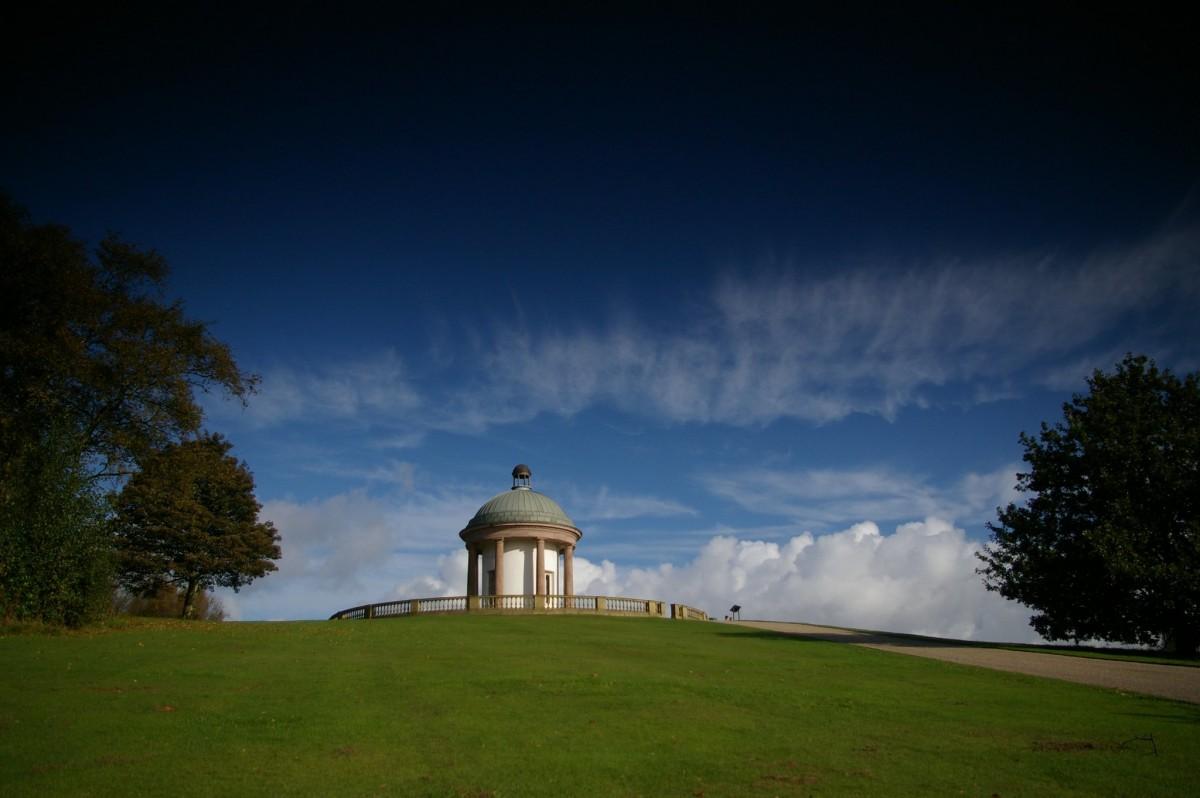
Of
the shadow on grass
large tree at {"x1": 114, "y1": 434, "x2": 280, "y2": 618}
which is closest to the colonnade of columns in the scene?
large tree at {"x1": 114, "y1": 434, "x2": 280, "y2": 618}

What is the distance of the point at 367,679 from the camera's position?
17.8 m

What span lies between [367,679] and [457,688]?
8.10ft

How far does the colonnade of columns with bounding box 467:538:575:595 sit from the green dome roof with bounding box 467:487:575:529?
150cm

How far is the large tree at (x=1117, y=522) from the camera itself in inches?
1291

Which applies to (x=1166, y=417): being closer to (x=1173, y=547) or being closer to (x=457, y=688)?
(x=1173, y=547)

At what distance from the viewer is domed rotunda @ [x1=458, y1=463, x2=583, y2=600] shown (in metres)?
53.8

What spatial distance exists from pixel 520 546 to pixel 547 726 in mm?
41991

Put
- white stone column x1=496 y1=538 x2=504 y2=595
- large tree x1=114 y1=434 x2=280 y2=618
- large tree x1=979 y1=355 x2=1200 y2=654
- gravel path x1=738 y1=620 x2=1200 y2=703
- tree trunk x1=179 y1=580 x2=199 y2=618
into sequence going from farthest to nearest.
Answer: white stone column x1=496 y1=538 x2=504 y2=595, tree trunk x1=179 y1=580 x2=199 y2=618, large tree x1=114 y1=434 x2=280 y2=618, large tree x1=979 y1=355 x2=1200 y2=654, gravel path x1=738 y1=620 x2=1200 y2=703

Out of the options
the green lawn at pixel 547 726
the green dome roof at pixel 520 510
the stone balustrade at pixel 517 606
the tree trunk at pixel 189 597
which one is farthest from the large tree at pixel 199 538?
the green lawn at pixel 547 726

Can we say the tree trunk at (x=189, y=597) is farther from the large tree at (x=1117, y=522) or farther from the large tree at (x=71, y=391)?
the large tree at (x=1117, y=522)

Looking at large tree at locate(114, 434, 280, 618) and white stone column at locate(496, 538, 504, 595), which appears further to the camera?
white stone column at locate(496, 538, 504, 595)

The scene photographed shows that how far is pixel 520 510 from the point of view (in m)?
54.4

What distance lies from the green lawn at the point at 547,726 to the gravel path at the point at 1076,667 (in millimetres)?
1853

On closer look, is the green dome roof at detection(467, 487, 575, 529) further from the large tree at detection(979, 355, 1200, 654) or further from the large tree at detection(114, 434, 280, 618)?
the large tree at detection(979, 355, 1200, 654)
